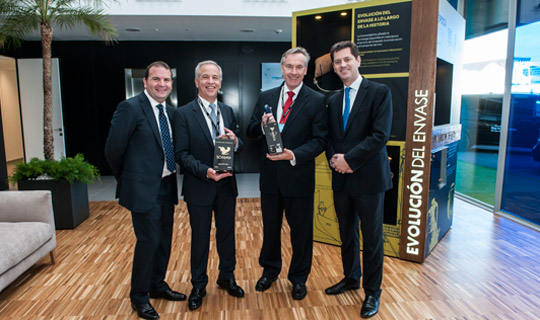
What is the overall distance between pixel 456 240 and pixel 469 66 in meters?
3.17

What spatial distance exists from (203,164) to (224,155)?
0.18 metres

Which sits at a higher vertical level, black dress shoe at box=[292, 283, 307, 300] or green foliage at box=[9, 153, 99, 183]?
green foliage at box=[9, 153, 99, 183]

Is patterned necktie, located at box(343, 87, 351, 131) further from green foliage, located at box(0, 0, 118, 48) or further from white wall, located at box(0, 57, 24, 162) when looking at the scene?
white wall, located at box(0, 57, 24, 162)

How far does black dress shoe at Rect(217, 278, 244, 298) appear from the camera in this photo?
2.63 meters

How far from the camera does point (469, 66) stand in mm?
5594

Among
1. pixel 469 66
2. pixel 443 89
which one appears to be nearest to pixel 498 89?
pixel 469 66

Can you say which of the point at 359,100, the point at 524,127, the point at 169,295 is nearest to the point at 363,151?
the point at 359,100

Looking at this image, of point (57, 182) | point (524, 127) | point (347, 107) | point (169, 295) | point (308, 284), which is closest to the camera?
point (347, 107)

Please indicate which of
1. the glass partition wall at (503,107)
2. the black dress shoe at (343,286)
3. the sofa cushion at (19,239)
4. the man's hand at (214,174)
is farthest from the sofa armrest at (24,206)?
the glass partition wall at (503,107)

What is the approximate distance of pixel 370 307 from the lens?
241cm

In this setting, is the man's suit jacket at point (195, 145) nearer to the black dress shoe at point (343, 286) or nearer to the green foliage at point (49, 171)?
the black dress shoe at point (343, 286)

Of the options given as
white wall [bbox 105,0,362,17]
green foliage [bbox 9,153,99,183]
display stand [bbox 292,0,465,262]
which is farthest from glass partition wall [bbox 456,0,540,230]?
green foliage [bbox 9,153,99,183]

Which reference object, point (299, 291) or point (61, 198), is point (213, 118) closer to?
point (299, 291)

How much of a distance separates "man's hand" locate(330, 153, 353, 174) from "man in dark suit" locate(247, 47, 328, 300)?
129 mm
